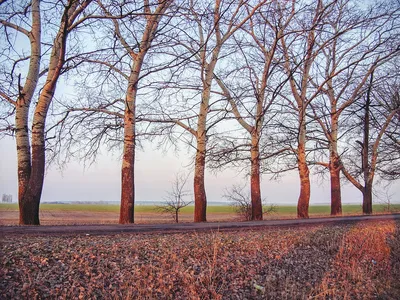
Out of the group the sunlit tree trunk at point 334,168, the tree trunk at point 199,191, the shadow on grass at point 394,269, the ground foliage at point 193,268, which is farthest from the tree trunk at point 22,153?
the sunlit tree trunk at point 334,168

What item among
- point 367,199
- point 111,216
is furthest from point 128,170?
point 111,216

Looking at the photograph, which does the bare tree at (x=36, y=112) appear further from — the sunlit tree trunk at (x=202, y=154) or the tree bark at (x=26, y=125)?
the sunlit tree trunk at (x=202, y=154)

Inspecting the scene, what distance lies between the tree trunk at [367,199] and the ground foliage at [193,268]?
18.4 m

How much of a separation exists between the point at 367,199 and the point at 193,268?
2288 cm

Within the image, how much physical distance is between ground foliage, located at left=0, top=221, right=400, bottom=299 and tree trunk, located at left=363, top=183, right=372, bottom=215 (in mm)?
18363

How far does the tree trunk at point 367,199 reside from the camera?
84.5 feet

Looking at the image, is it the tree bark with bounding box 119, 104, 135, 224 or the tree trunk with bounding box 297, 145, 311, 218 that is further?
the tree trunk with bounding box 297, 145, 311, 218

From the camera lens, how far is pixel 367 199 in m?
25.9

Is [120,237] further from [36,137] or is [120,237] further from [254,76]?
[254,76]

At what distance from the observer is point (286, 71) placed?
62.5 feet

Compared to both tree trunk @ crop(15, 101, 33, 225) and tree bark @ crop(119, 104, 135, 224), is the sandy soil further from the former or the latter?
tree bark @ crop(119, 104, 135, 224)

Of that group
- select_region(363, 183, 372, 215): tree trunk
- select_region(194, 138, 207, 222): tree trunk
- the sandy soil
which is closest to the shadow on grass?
select_region(194, 138, 207, 222): tree trunk

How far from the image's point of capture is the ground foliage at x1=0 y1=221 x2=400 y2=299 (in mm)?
4824

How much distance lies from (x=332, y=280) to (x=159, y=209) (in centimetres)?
1894
